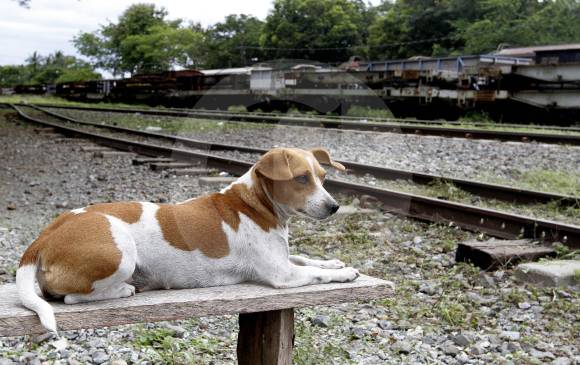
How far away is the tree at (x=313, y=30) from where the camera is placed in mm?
49250

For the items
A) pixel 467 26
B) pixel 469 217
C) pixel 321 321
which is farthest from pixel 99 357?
pixel 467 26

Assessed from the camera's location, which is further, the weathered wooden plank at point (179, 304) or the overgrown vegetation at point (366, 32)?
the overgrown vegetation at point (366, 32)

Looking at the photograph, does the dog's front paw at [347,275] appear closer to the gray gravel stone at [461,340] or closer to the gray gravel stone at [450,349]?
the gray gravel stone at [450,349]

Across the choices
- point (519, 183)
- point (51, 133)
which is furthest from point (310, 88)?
point (519, 183)

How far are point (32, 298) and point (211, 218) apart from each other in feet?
2.41

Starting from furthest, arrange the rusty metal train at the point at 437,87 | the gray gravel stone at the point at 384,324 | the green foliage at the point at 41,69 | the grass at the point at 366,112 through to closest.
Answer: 1. the green foliage at the point at 41,69
2. the grass at the point at 366,112
3. the rusty metal train at the point at 437,87
4. the gray gravel stone at the point at 384,324

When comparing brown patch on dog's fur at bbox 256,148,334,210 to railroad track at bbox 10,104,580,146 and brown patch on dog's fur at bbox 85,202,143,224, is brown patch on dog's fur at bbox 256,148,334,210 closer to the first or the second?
brown patch on dog's fur at bbox 85,202,143,224

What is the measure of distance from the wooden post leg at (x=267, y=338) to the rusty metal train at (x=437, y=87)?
1417 cm

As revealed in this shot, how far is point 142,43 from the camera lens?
71188 mm

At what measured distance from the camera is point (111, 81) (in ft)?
150

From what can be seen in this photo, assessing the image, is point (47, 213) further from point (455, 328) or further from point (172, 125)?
point (172, 125)

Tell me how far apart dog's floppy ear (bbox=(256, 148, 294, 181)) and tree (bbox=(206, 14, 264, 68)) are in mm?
48371

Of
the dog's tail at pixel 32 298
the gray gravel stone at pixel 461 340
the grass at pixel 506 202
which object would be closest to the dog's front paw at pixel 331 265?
the gray gravel stone at pixel 461 340

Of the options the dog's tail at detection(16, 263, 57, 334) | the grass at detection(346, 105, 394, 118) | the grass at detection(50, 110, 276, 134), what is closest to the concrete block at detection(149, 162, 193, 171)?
the grass at detection(50, 110, 276, 134)
